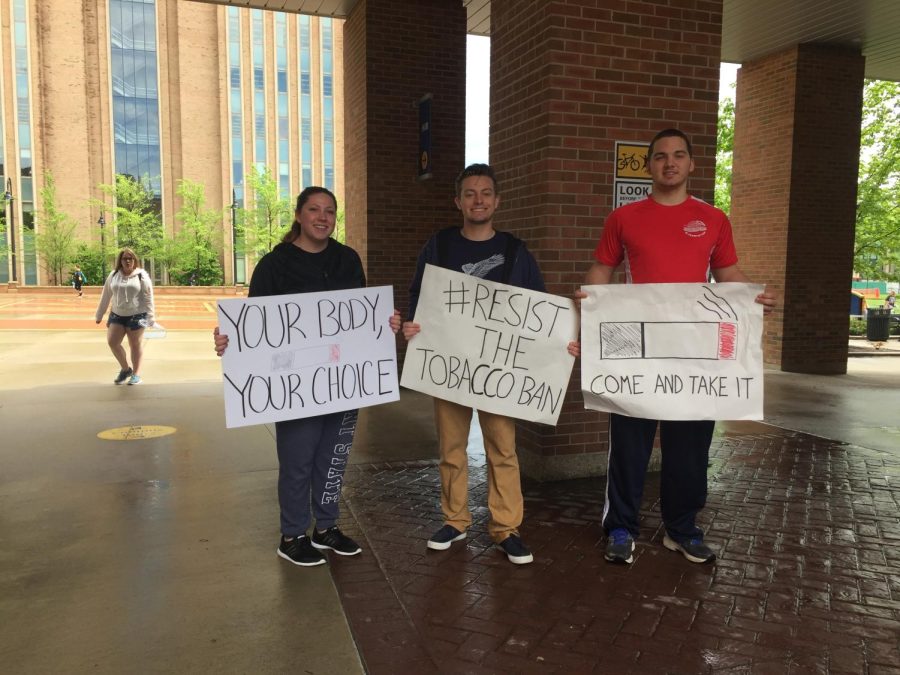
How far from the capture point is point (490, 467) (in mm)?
3707

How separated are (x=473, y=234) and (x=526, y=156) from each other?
1797 millimetres

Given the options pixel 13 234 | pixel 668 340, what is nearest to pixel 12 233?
pixel 13 234

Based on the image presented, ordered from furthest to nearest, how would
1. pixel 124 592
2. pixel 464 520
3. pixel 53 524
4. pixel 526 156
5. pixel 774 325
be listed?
pixel 774 325, pixel 526 156, pixel 53 524, pixel 464 520, pixel 124 592

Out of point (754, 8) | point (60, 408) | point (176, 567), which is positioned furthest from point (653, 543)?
point (754, 8)

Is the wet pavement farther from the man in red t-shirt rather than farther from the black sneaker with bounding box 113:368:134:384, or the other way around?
the black sneaker with bounding box 113:368:134:384

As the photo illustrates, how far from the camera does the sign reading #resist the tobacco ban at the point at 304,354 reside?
3.48 m

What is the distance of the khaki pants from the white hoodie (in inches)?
255

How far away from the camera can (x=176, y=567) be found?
3521 mm

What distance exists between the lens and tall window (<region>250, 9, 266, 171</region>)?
57.3 m

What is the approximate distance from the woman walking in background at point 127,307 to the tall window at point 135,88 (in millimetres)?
51737

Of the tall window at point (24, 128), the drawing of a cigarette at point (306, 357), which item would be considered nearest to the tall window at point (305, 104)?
the tall window at point (24, 128)

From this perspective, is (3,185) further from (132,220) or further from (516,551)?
(516,551)

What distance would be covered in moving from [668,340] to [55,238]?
53.4 meters

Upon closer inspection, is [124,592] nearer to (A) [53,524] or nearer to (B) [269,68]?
(A) [53,524]
